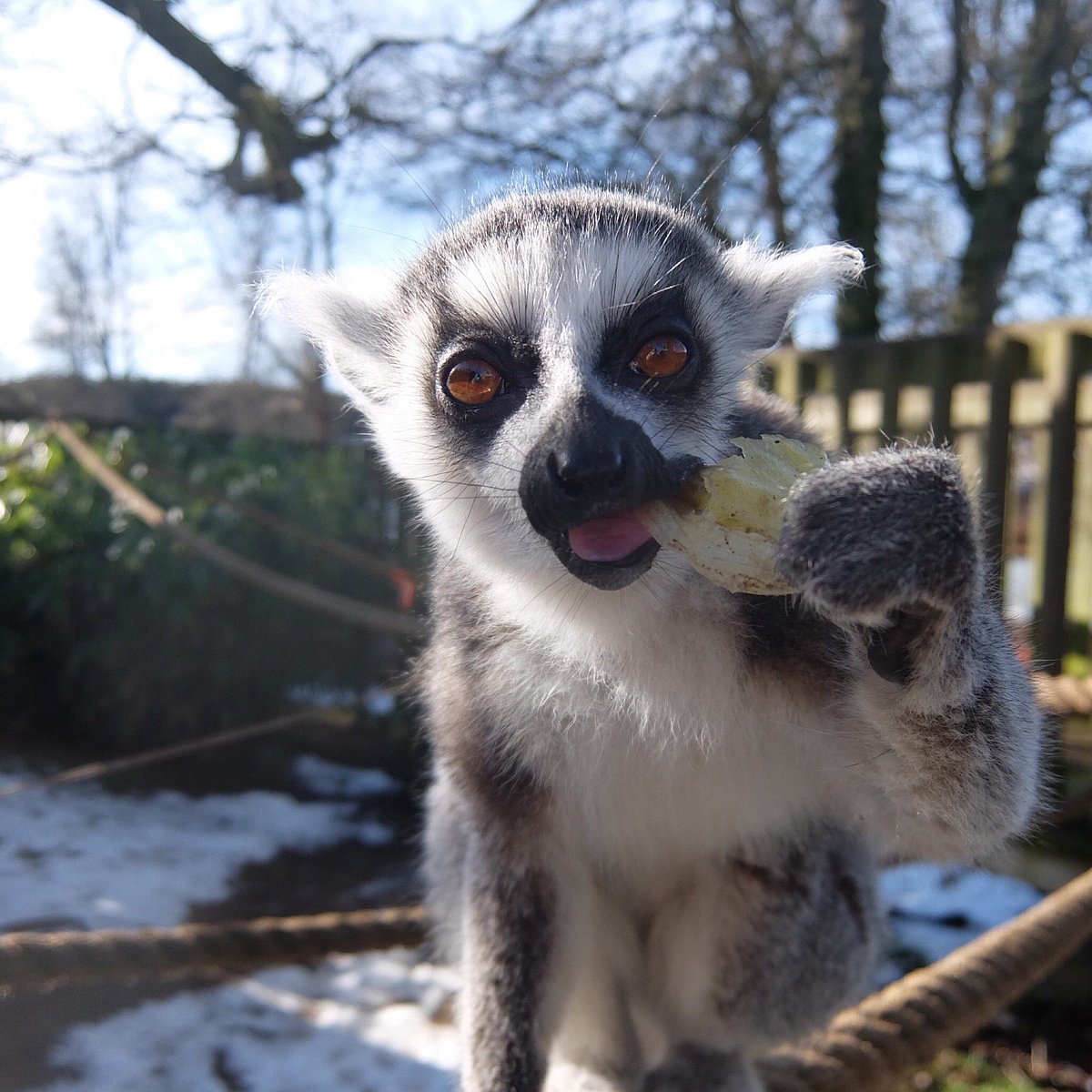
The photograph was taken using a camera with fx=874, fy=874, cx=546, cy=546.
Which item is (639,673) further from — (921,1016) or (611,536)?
(921,1016)

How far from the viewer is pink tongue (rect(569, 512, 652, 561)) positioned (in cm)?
130

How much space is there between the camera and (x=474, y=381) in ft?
5.37

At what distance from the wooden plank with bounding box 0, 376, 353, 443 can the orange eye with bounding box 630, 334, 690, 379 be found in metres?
2.46

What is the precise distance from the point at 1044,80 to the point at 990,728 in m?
5.06

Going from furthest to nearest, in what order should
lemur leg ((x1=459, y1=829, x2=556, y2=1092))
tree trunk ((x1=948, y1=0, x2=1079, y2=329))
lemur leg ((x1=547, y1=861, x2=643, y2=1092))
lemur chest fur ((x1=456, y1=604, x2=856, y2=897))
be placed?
tree trunk ((x1=948, y1=0, x2=1079, y2=329))
lemur leg ((x1=547, y1=861, x2=643, y2=1092))
lemur leg ((x1=459, y1=829, x2=556, y2=1092))
lemur chest fur ((x1=456, y1=604, x2=856, y2=897))

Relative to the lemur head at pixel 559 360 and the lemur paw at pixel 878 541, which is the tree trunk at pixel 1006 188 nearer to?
the lemur head at pixel 559 360

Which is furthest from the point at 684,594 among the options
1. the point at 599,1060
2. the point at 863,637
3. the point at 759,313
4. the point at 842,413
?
the point at 842,413

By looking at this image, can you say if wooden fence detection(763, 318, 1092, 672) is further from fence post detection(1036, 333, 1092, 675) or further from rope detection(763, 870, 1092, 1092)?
rope detection(763, 870, 1092, 1092)

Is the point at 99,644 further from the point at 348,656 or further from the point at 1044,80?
the point at 1044,80

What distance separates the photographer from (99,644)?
459cm

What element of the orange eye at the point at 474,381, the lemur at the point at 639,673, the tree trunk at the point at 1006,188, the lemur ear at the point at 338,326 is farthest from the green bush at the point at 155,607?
the tree trunk at the point at 1006,188

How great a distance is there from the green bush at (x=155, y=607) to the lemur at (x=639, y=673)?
2.68 metres

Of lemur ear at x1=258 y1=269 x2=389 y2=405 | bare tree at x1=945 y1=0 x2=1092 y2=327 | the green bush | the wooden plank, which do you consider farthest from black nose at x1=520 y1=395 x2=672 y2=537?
bare tree at x1=945 y1=0 x2=1092 y2=327

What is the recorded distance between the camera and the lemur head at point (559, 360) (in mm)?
1311
